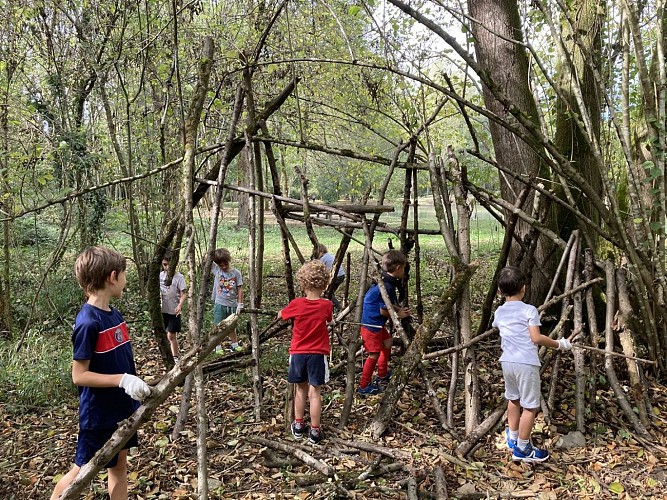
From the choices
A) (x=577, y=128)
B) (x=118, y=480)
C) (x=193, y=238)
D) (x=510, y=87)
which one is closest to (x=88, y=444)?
(x=118, y=480)

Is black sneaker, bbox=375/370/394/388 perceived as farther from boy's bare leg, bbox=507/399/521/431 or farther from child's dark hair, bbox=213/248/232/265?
child's dark hair, bbox=213/248/232/265

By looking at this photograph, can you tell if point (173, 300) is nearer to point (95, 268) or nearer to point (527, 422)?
point (95, 268)

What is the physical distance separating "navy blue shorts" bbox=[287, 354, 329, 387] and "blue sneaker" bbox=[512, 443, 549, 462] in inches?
51.4

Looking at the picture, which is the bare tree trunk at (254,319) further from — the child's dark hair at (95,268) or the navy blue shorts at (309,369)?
the child's dark hair at (95,268)

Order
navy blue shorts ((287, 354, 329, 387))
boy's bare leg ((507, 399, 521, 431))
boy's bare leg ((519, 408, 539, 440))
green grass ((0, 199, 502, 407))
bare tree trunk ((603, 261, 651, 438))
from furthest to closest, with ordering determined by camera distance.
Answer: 1. green grass ((0, 199, 502, 407))
2. navy blue shorts ((287, 354, 329, 387))
3. bare tree trunk ((603, 261, 651, 438))
4. boy's bare leg ((507, 399, 521, 431))
5. boy's bare leg ((519, 408, 539, 440))

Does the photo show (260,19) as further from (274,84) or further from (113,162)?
(113,162)

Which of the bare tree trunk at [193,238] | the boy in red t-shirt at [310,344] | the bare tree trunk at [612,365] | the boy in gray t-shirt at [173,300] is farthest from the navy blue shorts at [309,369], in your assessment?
the boy in gray t-shirt at [173,300]

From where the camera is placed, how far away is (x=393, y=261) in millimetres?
4168

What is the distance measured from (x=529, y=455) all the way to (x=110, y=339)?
2.56 metres

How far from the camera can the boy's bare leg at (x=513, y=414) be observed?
3281 mm

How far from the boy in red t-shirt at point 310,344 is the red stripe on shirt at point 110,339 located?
4.08 ft

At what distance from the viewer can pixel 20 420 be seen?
4.14 metres

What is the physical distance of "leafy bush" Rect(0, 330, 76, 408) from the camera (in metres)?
4.48

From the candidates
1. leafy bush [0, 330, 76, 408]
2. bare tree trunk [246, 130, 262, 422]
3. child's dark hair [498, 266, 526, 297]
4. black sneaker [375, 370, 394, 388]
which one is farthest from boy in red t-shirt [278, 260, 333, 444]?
leafy bush [0, 330, 76, 408]
